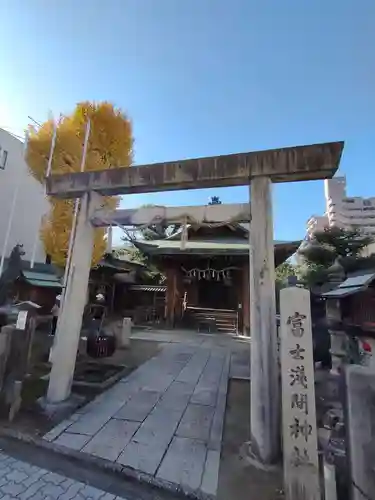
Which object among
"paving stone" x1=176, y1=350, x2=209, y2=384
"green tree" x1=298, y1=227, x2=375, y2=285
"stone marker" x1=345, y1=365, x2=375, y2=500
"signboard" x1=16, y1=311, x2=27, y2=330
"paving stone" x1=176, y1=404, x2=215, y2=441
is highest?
"green tree" x1=298, y1=227, x2=375, y2=285

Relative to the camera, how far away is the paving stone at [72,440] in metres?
3.48

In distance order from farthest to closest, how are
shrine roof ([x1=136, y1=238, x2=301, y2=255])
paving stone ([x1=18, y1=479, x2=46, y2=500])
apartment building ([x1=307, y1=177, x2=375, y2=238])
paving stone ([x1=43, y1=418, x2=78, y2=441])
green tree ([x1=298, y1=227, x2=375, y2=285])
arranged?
apartment building ([x1=307, y1=177, x2=375, y2=238]), green tree ([x1=298, y1=227, x2=375, y2=285]), shrine roof ([x1=136, y1=238, x2=301, y2=255]), paving stone ([x1=43, y1=418, x2=78, y2=441]), paving stone ([x1=18, y1=479, x2=46, y2=500])

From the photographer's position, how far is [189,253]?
44.4 feet

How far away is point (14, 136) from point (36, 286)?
387 inches

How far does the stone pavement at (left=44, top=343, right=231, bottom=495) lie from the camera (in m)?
3.12

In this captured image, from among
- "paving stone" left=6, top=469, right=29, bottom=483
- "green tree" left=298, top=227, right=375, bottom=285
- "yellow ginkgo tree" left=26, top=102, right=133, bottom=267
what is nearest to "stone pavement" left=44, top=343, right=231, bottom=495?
"paving stone" left=6, top=469, right=29, bottom=483

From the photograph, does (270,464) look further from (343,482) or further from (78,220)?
(78,220)

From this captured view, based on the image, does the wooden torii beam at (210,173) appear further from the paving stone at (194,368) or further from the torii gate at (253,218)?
the paving stone at (194,368)

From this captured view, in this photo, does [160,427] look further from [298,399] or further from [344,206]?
[344,206]

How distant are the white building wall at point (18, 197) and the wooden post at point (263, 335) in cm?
1349

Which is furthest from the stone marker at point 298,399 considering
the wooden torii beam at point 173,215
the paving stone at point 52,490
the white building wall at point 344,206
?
the white building wall at point 344,206

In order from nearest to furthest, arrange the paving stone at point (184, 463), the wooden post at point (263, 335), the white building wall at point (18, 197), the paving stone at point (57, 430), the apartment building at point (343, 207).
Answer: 1. the paving stone at point (184, 463)
2. the wooden post at point (263, 335)
3. the paving stone at point (57, 430)
4. the white building wall at point (18, 197)
5. the apartment building at point (343, 207)

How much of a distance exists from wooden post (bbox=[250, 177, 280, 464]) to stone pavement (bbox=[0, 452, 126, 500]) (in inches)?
68.2

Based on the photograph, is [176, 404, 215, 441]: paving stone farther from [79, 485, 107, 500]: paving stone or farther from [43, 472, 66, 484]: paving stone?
[43, 472, 66, 484]: paving stone
